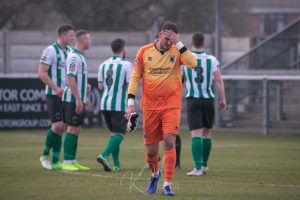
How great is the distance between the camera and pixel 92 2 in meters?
38.8

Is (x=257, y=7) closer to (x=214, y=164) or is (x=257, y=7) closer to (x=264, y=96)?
(x=264, y=96)

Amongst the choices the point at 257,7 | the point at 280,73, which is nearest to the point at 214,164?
the point at 280,73

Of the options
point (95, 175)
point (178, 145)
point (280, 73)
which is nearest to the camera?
point (95, 175)

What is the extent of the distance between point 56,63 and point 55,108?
0.76m

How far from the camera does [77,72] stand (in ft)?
46.2

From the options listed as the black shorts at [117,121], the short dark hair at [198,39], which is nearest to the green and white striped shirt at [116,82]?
the black shorts at [117,121]

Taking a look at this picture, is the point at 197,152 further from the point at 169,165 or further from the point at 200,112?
the point at 169,165

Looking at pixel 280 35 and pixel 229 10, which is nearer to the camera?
pixel 280 35

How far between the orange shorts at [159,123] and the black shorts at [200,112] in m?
2.56

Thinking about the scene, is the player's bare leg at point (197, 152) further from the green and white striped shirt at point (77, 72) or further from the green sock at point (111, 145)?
the green and white striped shirt at point (77, 72)

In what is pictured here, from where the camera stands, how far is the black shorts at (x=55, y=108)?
47.2 ft

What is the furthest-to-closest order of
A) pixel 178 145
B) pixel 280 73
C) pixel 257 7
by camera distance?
pixel 257 7
pixel 280 73
pixel 178 145

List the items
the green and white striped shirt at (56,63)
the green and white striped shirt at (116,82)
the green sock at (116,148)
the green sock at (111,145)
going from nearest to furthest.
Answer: the green sock at (111,145) < the green sock at (116,148) < the green and white striped shirt at (56,63) < the green and white striped shirt at (116,82)

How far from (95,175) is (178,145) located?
5.98 ft
